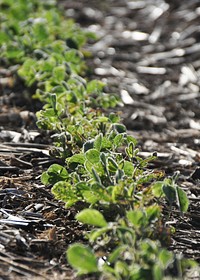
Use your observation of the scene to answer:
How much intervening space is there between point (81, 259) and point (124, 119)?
2.15 metres

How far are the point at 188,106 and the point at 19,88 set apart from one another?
1.17m

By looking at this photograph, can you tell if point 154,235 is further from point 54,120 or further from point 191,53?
point 191,53

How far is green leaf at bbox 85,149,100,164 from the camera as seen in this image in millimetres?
2635

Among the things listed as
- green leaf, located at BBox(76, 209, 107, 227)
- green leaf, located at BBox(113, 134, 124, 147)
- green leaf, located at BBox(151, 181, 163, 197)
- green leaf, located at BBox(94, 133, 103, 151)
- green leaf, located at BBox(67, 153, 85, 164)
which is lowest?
green leaf, located at BBox(67, 153, 85, 164)

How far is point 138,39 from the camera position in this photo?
229 inches

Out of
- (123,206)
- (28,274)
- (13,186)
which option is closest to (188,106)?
(13,186)

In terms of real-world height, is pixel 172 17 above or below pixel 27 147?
below

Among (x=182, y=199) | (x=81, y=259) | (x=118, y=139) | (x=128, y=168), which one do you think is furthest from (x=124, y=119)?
(x=81, y=259)

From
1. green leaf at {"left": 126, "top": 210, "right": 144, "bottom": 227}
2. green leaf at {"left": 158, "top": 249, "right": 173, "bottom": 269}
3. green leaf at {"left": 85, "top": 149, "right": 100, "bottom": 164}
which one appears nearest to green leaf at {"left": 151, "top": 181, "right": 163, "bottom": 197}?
green leaf at {"left": 126, "top": 210, "right": 144, "bottom": 227}

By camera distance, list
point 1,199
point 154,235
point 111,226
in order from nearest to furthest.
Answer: point 111,226 < point 154,235 < point 1,199

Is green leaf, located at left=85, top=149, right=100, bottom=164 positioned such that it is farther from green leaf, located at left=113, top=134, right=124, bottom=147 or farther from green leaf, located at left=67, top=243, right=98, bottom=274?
green leaf, located at left=67, top=243, right=98, bottom=274

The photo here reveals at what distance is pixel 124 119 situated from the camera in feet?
13.5

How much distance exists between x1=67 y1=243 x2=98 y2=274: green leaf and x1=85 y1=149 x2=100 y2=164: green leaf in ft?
2.16

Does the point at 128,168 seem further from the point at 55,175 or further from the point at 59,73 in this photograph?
the point at 59,73
